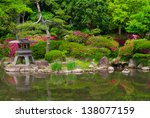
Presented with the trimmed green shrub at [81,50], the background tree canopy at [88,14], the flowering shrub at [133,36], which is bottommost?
the flowering shrub at [133,36]

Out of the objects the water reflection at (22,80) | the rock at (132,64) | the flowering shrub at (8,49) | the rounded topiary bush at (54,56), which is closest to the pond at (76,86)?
the water reflection at (22,80)

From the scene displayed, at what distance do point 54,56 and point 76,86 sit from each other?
23.6 ft

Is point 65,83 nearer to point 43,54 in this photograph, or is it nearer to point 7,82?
point 7,82

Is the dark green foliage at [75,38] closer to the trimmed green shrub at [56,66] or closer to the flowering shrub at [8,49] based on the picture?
the flowering shrub at [8,49]

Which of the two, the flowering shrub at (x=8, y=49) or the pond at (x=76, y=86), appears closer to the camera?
the pond at (x=76, y=86)

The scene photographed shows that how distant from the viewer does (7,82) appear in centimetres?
2184

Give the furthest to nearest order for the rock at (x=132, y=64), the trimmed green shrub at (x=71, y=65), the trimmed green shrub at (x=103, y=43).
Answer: the trimmed green shrub at (x=103, y=43)
the rock at (x=132, y=64)
the trimmed green shrub at (x=71, y=65)

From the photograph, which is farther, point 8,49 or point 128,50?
point 8,49

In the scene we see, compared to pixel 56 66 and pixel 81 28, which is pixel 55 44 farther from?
pixel 81 28

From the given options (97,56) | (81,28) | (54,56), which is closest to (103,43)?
(97,56)

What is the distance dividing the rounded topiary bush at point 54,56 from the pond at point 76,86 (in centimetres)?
295

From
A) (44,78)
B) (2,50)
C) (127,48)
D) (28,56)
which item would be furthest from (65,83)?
(2,50)

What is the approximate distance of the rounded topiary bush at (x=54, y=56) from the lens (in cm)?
2717

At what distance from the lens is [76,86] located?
799 inches
